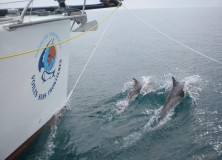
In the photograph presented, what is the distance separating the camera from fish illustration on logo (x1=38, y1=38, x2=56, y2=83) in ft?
36.2

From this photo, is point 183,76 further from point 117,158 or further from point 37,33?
point 37,33

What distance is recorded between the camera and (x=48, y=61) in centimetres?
1158

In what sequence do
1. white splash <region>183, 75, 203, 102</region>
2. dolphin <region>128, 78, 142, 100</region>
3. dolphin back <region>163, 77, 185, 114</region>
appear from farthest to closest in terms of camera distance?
dolphin <region>128, 78, 142, 100</region> → white splash <region>183, 75, 203, 102</region> → dolphin back <region>163, 77, 185, 114</region>

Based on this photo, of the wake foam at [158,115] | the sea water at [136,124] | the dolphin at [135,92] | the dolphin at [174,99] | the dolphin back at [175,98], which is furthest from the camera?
the dolphin at [135,92]

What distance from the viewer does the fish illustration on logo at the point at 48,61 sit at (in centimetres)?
1104

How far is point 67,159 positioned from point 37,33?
5.53 metres

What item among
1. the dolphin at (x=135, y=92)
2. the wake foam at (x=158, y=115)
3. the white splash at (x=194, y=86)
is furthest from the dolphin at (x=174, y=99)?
the dolphin at (x=135, y=92)

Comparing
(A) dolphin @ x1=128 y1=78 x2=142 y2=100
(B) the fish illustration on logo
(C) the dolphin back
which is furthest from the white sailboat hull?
(C) the dolphin back

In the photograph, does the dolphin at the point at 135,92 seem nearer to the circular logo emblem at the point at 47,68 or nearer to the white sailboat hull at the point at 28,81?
the white sailboat hull at the point at 28,81

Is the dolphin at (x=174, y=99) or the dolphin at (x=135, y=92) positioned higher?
the dolphin at (x=174, y=99)

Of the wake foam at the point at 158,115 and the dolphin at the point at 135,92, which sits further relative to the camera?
the dolphin at the point at 135,92

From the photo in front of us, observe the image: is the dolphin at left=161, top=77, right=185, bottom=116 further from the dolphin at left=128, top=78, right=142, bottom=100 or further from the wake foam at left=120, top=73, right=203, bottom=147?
the dolphin at left=128, top=78, right=142, bottom=100

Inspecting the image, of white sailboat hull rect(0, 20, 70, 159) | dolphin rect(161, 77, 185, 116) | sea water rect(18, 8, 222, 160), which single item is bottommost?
sea water rect(18, 8, 222, 160)

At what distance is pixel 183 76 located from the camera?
23.1 meters
